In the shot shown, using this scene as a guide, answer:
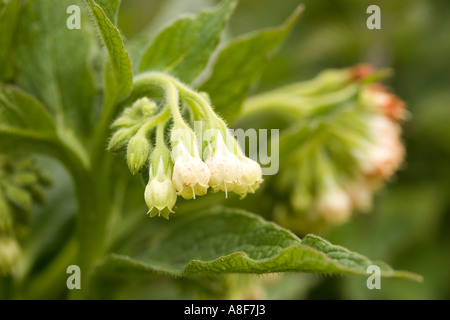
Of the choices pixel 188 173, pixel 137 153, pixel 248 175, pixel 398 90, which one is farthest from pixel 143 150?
pixel 398 90

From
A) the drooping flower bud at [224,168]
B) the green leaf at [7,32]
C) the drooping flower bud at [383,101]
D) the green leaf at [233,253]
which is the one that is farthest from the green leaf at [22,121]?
the drooping flower bud at [383,101]

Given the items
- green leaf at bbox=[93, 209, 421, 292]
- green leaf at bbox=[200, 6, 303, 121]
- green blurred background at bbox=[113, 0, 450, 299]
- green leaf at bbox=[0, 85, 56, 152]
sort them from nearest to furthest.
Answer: green leaf at bbox=[93, 209, 421, 292], green leaf at bbox=[0, 85, 56, 152], green leaf at bbox=[200, 6, 303, 121], green blurred background at bbox=[113, 0, 450, 299]

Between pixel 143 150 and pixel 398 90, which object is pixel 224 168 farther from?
pixel 398 90

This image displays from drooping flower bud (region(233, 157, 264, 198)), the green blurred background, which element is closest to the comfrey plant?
drooping flower bud (region(233, 157, 264, 198))

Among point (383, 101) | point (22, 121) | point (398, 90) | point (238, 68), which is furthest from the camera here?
point (398, 90)

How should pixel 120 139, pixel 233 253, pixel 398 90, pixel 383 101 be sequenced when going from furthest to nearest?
pixel 398 90
pixel 383 101
pixel 120 139
pixel 233 253

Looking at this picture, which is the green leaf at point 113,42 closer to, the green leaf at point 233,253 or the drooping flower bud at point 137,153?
the drooping flower bud at point 137,153

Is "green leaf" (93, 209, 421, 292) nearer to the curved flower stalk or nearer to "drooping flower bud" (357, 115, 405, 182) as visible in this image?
the curved flower stalk
